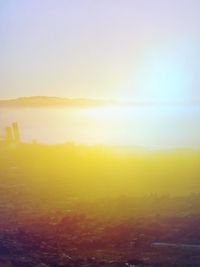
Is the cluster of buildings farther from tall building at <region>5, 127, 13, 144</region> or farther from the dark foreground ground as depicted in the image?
the dark foreground ground

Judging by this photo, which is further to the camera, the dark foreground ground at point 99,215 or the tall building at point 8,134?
the tall building at point 8,134

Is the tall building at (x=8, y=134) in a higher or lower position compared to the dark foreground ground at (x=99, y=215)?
higher

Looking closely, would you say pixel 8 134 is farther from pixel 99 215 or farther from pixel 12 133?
pixel 99 215

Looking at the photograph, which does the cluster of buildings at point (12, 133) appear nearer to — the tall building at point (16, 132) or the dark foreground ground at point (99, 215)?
the tall building at point (16, 132)

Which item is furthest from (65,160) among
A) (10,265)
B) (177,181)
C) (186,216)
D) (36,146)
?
(10,265)

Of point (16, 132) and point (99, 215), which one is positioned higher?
point (16, 132)

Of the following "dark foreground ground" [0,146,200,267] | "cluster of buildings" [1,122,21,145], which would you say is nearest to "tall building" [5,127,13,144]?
"cluster of buildings" [1,122,21,145]

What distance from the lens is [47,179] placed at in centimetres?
1300

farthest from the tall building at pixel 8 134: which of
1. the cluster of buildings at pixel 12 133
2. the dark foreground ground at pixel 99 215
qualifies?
the dark foreground ground at pixel 99 215

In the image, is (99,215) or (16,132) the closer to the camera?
(99,215)

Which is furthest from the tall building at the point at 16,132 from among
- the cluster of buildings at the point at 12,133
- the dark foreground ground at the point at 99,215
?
the dark foreground ground at the point at 99,215

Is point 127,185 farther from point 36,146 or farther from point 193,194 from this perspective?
point 36,146

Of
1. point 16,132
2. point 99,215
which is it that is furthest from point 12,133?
point 99,215

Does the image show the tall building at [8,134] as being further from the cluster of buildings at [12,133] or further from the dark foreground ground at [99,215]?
the dark foreground ground at [99,215]
